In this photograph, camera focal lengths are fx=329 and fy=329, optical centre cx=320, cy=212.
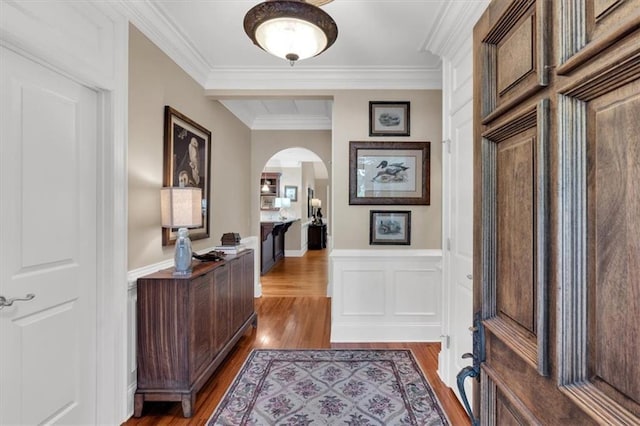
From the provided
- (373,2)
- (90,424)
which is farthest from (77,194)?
(373,2)

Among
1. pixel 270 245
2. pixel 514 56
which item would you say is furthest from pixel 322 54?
pixel 270 245

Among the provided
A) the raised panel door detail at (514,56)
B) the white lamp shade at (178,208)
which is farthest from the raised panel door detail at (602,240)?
the white lamp shade at (178,208)

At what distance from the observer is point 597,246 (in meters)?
0.51

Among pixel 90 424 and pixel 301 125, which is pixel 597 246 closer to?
pixel 90 424

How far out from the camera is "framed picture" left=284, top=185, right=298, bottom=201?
9.99 m

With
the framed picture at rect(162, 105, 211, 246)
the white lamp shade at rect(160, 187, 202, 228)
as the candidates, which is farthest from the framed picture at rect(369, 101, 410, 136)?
the white lamp shade at rect(160, 187, 202, 228)

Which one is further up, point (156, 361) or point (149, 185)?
point (149, 185)

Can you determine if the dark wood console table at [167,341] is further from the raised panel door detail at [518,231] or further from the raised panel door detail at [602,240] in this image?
the raised panel door detail at [602,240]

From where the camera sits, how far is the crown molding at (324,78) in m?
3.30

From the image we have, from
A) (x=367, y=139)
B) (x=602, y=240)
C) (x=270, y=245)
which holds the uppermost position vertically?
(x=367, y=139)

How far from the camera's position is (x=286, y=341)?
335 cm

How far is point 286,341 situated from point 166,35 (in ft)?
9.53

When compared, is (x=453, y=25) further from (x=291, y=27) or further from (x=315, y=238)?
(x=315, y=238)

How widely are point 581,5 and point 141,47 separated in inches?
101
